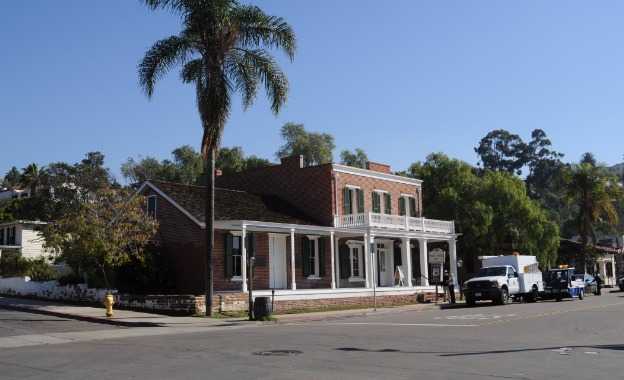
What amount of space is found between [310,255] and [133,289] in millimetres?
10209

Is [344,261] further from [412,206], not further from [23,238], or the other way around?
[23,238]

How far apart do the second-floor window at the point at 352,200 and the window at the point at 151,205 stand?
11.0 meters

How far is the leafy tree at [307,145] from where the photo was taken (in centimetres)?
7350

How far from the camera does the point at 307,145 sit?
73938 mm

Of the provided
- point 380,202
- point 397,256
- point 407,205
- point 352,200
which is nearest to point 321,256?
point 352,200

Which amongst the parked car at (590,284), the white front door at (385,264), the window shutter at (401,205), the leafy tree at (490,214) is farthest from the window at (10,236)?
the parked car at (590,284)

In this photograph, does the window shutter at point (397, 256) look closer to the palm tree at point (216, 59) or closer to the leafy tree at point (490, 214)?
the leafy tree at point (490, 214)

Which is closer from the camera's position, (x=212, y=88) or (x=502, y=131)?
(x=212, y=88)

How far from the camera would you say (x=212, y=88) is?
2564 cm

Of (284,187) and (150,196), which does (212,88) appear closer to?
(150,196)

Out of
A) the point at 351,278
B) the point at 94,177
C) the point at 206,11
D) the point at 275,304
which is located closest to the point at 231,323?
the point at 275,304

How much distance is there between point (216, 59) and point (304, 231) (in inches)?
462

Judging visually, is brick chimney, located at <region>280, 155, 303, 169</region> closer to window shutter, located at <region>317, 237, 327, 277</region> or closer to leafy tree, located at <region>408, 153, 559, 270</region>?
window shutter, located at <region>317, 237, 327, 277</region>

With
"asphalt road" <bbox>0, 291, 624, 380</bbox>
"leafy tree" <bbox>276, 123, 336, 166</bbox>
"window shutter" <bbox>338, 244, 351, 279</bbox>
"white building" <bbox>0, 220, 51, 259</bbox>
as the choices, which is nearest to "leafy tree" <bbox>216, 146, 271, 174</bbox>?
"leafy tree" <bbox>276, 123, 336, 166</bbox>
